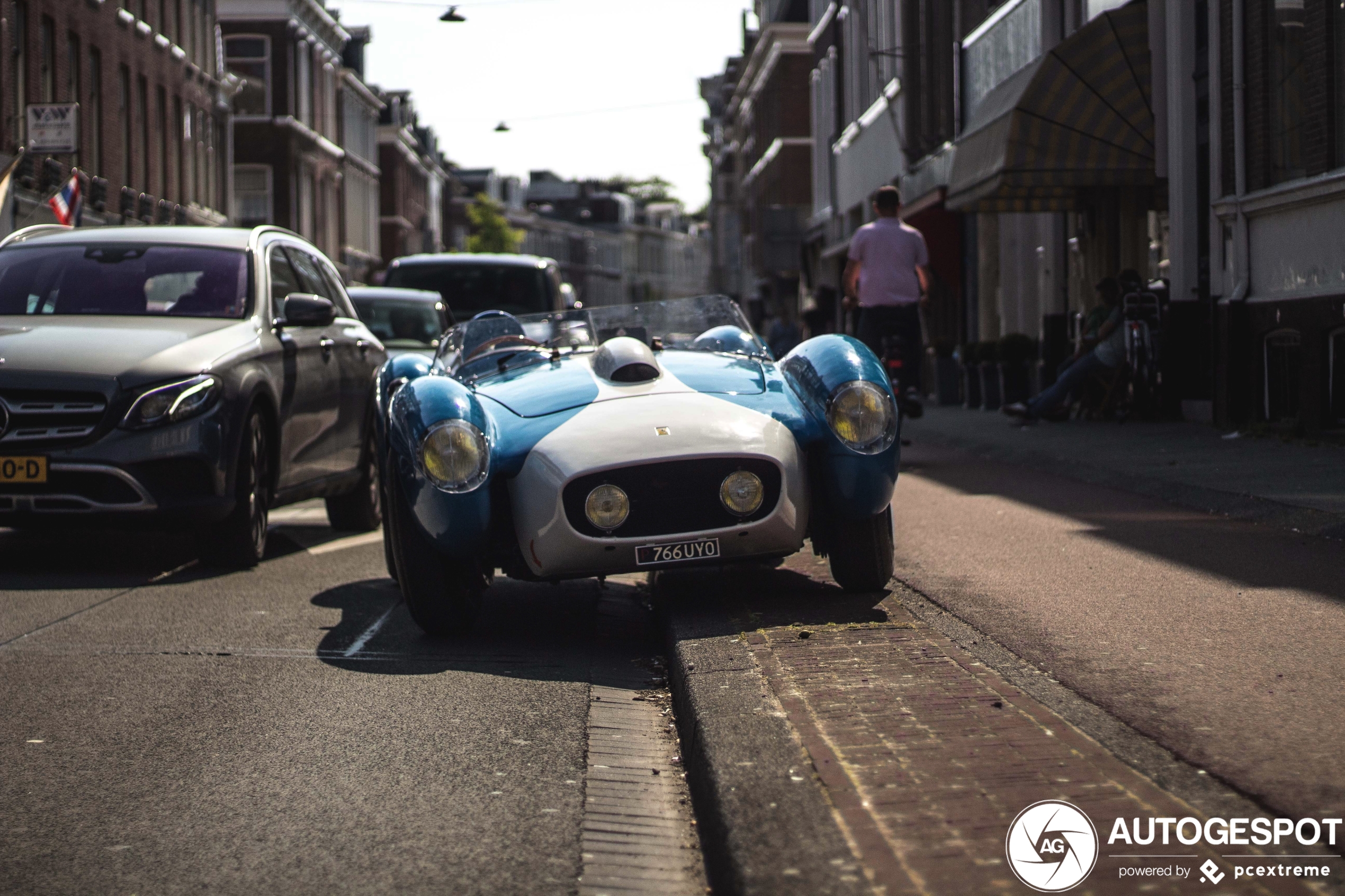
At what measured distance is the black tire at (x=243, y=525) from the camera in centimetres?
796

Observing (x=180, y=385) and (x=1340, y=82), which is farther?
(x=1340, y=82)

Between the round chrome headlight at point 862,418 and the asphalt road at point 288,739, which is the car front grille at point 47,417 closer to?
the asphalt road at point 288,739

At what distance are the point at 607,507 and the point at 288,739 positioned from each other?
1.49m

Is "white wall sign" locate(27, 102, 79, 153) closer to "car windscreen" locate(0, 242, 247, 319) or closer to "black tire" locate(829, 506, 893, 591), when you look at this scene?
"car windscreen" locate(0, 242, 247, 319)

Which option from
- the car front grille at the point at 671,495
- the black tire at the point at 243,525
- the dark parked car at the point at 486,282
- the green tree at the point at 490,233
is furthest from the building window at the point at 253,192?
the car front grille at the point at 671,495

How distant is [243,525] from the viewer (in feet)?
26.3

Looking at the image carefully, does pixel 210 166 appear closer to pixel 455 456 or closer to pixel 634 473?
pixel 455 456

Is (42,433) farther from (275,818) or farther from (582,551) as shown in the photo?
(275,818)

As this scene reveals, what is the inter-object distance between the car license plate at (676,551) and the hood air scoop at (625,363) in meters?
0.86

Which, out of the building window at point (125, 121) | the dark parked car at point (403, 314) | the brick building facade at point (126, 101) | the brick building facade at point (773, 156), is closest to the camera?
the dark parked car at point (403, 314)

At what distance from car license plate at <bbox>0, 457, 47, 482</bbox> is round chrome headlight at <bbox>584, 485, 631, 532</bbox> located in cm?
306

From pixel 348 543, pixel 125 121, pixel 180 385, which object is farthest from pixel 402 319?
pixel 125 121

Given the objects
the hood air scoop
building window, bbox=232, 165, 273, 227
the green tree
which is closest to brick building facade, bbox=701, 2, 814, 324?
building window, bbox=232, 165, 273, 227

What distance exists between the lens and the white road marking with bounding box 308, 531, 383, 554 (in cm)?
902
